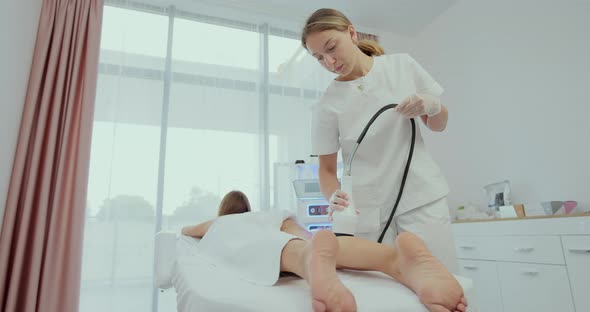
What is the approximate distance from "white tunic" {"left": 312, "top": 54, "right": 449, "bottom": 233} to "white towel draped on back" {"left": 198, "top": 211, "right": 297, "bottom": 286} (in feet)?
0.90

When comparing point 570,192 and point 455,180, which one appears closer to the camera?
point 570,192

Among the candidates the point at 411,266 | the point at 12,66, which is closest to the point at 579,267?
the point at 411,266

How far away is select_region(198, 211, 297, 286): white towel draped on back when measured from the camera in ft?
2.77

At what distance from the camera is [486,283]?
6.92 ft

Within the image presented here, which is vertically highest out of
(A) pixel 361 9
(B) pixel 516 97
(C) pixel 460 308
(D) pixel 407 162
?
(A) pixel 361 9

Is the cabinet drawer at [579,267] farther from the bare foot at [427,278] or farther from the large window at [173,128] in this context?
the large window at [173,128]

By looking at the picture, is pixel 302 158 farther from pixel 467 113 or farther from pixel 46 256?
pixel 46 256

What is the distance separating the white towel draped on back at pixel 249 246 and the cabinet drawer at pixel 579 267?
138 centimetres

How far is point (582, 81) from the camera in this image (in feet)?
6.97

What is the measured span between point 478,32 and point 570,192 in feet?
4.58

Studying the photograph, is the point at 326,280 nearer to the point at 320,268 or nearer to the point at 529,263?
the point at 320,268

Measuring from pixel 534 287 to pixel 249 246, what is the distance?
167cm

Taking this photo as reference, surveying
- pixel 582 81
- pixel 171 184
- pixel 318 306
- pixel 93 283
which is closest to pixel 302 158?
pixel 171 184

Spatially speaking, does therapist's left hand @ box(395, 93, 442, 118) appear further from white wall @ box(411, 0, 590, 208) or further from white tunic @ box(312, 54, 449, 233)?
white wall @ box(411, 0, 590, 208)
